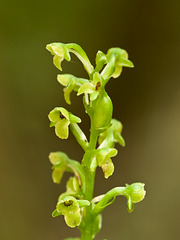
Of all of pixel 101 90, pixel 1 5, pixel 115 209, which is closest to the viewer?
pixel 101 90

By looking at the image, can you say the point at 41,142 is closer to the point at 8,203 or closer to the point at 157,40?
the point at 8,203

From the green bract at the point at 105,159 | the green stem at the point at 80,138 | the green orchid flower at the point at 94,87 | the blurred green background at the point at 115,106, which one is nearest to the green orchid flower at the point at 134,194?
A: the green bract at the point at 105,159

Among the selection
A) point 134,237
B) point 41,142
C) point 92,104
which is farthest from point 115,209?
point 92,104

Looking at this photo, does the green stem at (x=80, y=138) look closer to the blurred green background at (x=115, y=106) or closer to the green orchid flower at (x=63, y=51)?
the green orchid flower at (x=63, y=51)

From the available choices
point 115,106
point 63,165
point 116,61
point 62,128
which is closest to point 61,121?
point 62,128

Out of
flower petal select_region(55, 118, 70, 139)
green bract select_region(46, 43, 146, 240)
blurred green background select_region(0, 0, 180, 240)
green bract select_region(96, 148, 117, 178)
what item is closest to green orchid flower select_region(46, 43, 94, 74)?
green bract select_region(46, 43, 146, 240)

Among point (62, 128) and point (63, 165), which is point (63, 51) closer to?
point (62, 128)

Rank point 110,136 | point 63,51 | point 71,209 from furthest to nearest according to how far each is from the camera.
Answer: point 110,136
point 63,51
point 71,209

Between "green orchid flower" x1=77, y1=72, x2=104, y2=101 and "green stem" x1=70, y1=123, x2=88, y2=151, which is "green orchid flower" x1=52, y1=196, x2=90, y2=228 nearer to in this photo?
"green stem" x1=70, y1=123, x2=88, y2=151

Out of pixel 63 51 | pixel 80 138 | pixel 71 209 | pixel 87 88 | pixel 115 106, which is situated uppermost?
pixel 115 106
